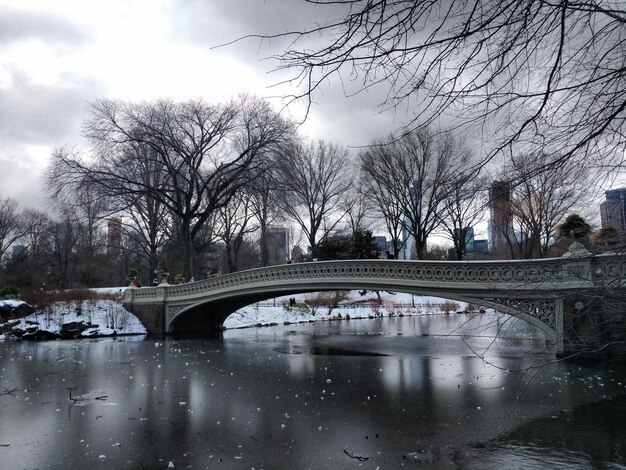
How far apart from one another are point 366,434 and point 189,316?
20.9m

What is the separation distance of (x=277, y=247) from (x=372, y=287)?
4543 cm

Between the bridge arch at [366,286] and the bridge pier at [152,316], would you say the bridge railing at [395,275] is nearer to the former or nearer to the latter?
the bridge arch at [366,286]

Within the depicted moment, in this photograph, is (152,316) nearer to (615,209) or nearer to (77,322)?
(77,322)

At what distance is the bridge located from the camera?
1177cm

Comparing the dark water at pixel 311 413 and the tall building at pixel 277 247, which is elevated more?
the tall building at pixel 277 247

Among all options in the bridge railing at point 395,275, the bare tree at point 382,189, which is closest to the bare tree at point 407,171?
the bare tree at point 382,189

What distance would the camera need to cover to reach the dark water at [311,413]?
6133 millimetres

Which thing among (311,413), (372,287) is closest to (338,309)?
(372,287)

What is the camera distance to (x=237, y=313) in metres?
31.9

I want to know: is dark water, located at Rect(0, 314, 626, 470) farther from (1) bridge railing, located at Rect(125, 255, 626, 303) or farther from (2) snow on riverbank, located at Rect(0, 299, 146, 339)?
(2) snow on riverbank, located at Rect(0, 299, 146, 339)

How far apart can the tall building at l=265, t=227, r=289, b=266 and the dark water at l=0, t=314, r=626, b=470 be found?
35.2m

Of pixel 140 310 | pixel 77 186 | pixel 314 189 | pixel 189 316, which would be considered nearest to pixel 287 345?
pixel 189 316

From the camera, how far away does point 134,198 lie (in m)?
28.9

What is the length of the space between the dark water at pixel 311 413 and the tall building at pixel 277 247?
116 ft
